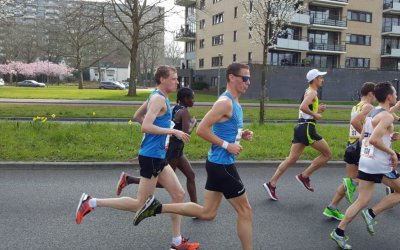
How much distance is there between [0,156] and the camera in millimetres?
8594

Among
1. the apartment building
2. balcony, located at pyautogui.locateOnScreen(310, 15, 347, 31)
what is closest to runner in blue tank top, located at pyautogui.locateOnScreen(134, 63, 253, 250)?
the apartment building

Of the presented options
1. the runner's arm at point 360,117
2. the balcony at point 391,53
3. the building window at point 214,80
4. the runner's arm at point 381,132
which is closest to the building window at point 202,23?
the building window at point 214,80

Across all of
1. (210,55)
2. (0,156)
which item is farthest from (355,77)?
(0,156)

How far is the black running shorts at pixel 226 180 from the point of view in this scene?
3.79m

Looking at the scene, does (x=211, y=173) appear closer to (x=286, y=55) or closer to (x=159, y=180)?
(x=159, y=180)

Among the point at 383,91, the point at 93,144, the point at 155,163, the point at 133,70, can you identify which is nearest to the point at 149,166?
the point at 155,163

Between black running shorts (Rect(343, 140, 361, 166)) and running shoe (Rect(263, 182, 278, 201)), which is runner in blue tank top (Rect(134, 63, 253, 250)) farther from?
running shoe (Rect(263, 182, 278, 201))

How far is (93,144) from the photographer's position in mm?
10008

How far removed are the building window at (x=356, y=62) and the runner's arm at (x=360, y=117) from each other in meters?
45.2

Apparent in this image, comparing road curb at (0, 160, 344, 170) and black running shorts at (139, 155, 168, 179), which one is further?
road curb at (0, 160, 344, 170)

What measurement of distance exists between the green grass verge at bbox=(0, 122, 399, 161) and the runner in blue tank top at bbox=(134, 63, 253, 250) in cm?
529

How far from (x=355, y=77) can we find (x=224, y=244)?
43.8 m

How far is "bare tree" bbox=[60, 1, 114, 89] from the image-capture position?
30.9 metres

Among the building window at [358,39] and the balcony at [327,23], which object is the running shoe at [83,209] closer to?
the balcony at [327,23]
